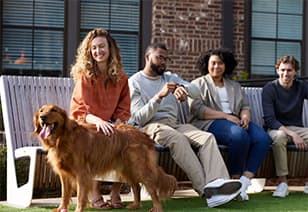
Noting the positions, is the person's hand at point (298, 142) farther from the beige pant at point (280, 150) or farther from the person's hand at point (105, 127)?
the person's hand at point (105, 127)

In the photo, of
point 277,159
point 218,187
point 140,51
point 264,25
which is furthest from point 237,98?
point 264,25

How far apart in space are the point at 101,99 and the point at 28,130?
81cm

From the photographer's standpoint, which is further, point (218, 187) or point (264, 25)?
point (264, 25)

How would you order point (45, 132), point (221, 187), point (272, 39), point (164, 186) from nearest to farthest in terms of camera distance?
1. point (45, 132)
2. point (164, 186)
3. point (221, 187)
4. point (272, 39)

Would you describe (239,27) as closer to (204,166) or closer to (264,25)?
(264,25)

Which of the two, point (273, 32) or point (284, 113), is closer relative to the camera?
point (284, 113)

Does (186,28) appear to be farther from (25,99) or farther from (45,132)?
(45,132)

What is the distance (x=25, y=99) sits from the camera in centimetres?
652

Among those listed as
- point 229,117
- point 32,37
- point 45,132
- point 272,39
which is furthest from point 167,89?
point 272,39

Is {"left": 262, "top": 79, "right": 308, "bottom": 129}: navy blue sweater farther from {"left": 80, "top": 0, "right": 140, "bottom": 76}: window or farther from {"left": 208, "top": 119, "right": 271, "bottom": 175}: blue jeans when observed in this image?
{"left": 80, "top": 0, "right": 140, "bottom": 76}: window

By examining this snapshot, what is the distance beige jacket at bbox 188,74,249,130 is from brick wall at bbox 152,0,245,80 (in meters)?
3.39

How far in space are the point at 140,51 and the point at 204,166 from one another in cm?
467

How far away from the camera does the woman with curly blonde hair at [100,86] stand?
5961mm

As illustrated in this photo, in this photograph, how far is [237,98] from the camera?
7109 millimetres
